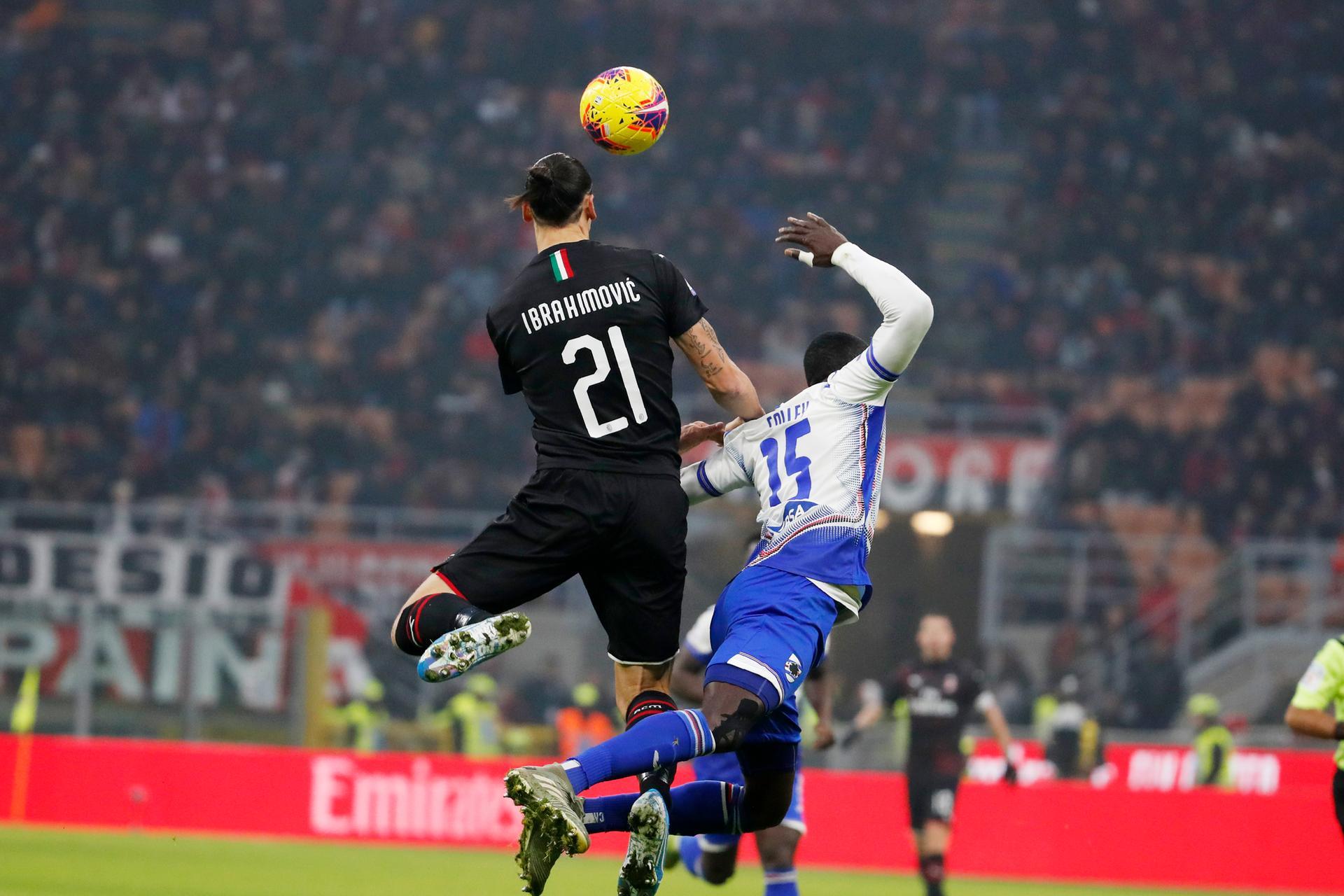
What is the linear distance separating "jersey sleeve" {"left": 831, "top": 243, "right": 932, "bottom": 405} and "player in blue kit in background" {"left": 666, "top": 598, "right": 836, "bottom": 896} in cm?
172

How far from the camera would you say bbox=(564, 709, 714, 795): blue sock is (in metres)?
6.04

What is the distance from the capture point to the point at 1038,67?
97.6ft

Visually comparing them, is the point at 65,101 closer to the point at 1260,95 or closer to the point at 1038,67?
the point at 1038,67

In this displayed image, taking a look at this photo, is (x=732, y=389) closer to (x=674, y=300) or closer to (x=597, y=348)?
(x=674, y=300)

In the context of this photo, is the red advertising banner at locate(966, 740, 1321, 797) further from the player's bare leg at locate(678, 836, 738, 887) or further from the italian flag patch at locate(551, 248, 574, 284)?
the italian flag patch at locate(551, 248, 574, 284)

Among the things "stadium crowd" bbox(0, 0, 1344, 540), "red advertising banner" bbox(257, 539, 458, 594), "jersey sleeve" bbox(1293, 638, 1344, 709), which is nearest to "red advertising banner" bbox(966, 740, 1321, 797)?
"stadium crowd" bbox(0, 0, 1344, 540)

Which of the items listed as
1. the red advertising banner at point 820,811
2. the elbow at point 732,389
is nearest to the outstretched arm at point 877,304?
the elbow at point 732,389

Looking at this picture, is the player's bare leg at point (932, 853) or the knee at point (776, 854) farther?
the player's bare leg at point (932, 853)

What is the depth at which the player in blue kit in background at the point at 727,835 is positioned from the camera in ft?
27.8

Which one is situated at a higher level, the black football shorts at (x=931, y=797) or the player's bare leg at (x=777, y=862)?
the black football shorts at (x=931, y=797)

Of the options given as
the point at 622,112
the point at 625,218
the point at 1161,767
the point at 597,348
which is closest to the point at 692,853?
the point at 597,348

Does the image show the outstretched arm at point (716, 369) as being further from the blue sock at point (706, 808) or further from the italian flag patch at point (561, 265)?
the blue sock at point (706, 808)

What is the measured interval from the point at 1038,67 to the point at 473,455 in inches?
474

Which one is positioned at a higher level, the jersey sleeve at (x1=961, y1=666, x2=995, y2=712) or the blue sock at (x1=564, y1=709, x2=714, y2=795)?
the jersey sleeve at (x1=961, y1=666, x2=995, y2=712)
